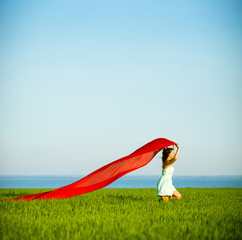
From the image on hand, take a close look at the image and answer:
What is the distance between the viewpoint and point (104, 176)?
35.2 ft

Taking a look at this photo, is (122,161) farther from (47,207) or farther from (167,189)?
(47,207)

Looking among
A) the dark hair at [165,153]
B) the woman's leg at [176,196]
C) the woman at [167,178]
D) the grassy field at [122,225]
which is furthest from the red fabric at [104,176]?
the grassy field at [122,225]

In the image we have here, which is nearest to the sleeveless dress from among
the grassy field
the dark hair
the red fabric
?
the dark hair

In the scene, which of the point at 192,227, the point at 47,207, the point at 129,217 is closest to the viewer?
the point at 192,227

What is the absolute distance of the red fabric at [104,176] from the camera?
34.6 feet

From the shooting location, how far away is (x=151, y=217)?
23.1 feet

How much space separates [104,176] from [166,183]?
213 centimetres

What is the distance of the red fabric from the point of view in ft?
34.6

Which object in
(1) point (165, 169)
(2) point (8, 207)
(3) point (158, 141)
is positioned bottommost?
(2) point (8, 207)

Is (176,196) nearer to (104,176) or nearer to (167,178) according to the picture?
(167,178)

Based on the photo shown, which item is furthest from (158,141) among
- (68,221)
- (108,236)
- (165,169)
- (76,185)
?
(108,236)

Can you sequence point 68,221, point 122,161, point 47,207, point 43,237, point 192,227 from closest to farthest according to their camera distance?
point 43,237 < point 192,227 < point 68,221 < point 47,207 < point 122,161

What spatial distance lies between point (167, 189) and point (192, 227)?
386 centimetres

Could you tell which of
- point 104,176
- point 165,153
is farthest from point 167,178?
point 104,176
